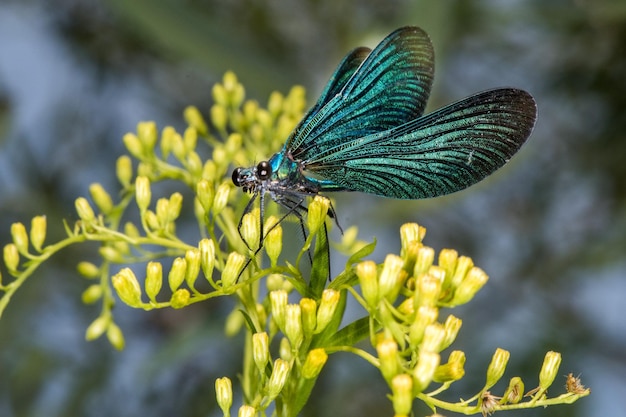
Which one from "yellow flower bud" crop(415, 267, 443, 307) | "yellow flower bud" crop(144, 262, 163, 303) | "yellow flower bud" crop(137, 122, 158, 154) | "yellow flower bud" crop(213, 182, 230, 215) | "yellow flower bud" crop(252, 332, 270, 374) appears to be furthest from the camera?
"yellow flower bud" crop(137, 122, 158, 154)

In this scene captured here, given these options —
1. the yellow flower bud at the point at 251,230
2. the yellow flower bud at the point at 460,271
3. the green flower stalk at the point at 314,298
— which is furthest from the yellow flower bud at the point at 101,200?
the yellow flower bud at the point at 460,271

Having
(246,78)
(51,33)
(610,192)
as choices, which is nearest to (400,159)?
(246,78)

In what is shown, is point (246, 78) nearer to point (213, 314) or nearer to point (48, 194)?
point (213, 314)

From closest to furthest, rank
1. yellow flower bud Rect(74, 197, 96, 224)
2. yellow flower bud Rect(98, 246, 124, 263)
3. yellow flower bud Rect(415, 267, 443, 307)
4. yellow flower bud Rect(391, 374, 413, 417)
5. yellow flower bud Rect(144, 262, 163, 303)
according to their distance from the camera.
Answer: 1. yellow flower bud Rect(391, 374, 413, 417)
2. yellow flower bud Rect(415, 267, 443, 307)
3. yellow flower bud Rect(144, 262, 163, 303)
4. yellow flower bud Rect(74, 197, 96, 224)
5. yellow flower bud Rect(98, 246, 124, 263)

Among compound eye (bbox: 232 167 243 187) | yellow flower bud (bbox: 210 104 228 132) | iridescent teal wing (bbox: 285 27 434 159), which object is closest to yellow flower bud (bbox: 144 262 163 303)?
compound eye (bbox: 232 167 243 187)

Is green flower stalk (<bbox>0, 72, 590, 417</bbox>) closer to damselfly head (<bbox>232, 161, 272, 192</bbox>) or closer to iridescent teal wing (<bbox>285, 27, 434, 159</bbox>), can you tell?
damselfly head (<bbox>232, 161, 272, 192</bbox>)
